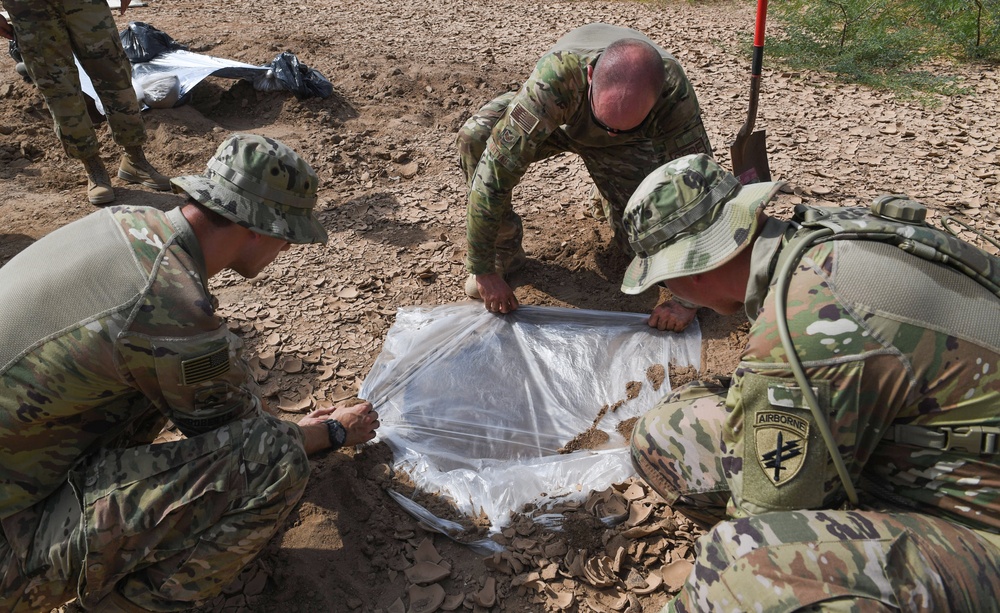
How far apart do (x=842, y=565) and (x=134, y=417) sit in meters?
1.94

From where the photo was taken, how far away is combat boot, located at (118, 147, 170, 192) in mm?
4766

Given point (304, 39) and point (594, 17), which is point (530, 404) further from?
point (594, 17)

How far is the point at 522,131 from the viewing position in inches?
119

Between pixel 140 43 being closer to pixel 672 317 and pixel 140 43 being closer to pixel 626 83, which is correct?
pixel 626 83

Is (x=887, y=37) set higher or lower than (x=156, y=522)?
higher

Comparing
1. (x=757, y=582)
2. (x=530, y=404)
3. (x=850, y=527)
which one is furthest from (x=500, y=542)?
(x=850, y=527)

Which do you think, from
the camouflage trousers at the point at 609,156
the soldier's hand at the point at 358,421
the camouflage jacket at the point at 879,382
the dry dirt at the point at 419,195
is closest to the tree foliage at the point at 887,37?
the dry dirt at the point at 419,195

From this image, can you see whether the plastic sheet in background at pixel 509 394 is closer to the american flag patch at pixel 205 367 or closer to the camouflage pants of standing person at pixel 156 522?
the camouflage pants of standing person at pixel 156 522

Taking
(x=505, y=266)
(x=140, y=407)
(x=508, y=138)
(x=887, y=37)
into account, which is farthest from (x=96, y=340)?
(x=887, y=37)

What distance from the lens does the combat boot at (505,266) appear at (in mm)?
3479

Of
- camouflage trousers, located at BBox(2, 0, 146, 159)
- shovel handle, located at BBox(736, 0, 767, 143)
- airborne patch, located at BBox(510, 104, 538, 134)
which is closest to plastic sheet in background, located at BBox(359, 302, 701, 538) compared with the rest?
airborne patch, located at BBox(510, 104, 538, 134)

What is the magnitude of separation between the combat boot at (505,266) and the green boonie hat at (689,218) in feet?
5.19

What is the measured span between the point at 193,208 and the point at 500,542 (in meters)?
1.44

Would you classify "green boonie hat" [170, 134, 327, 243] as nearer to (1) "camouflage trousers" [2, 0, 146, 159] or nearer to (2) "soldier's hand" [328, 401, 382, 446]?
(2) "soldier's hand" [328, 401, 382, 446]
